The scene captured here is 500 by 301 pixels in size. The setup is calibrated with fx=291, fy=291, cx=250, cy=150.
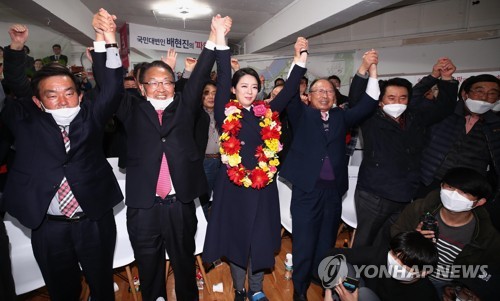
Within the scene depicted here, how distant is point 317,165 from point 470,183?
0.92m

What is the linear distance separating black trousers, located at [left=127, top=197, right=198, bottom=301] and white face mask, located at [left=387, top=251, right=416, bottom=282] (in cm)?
124

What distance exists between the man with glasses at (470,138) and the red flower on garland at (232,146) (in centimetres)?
162

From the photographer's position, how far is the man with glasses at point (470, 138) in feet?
7.48

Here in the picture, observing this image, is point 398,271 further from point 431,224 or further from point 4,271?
point 4,271

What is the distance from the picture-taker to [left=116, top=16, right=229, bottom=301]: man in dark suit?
70.2 inches

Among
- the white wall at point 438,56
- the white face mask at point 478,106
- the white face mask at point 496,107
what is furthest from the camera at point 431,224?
the white wall at point 438,56

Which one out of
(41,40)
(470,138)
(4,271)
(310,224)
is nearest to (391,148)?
(470,138)

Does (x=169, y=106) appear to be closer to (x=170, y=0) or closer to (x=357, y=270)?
(x=357, y=270)

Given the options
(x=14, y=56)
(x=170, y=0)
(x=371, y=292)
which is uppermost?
(x=170, y=0)

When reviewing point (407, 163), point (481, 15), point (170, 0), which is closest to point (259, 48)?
point (170, 0)

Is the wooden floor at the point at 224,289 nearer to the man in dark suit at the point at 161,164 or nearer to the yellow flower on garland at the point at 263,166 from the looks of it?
the man in dark suit at the point at 161,164

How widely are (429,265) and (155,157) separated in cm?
167

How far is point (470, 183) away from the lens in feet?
5.73

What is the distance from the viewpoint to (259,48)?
8234 mm
